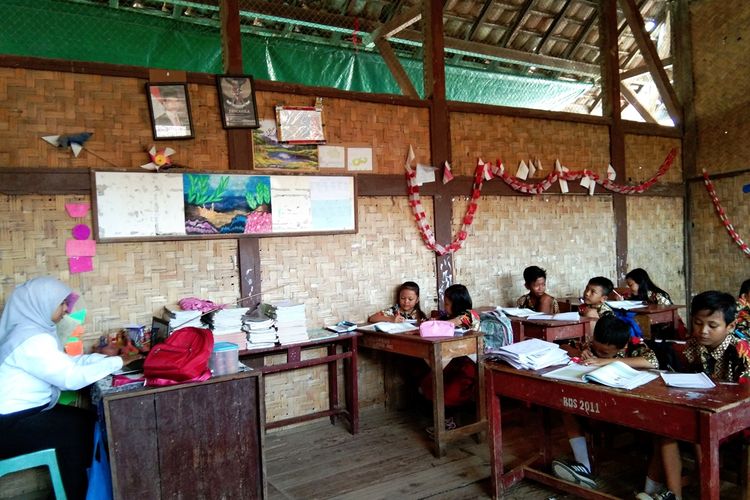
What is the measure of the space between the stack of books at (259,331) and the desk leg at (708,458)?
2.62m

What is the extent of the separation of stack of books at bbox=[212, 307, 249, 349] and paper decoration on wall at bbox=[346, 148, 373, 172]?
160cm

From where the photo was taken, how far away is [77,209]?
3576 millimetres

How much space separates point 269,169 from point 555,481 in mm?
2916

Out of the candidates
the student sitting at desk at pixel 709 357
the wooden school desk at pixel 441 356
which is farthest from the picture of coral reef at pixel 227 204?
the student sitting at desk at pixel 709 357

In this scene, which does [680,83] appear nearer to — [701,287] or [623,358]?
[701,287]

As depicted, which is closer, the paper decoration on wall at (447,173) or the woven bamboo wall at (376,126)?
the woven bamboo wall at (376,126)

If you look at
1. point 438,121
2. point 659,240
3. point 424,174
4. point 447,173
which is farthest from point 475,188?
point 659,240

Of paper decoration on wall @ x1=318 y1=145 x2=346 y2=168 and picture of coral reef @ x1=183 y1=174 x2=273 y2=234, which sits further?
paper decoration on wall @ x1=318 y1=145 x2=346 y2=168

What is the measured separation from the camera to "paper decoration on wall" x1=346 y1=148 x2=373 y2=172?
4.55m

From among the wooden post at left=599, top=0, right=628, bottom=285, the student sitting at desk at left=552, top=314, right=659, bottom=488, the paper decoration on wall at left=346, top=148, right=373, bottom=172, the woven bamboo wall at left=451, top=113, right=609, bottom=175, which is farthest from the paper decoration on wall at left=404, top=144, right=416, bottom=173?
the wooden post at left=599, top=0, right=628, bottom=285

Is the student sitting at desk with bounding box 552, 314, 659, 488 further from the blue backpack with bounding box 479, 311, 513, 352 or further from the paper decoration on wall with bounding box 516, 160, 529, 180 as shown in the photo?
the paper decoration on wall with bounding box 516, 160, 529, 180

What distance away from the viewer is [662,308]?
4781mm

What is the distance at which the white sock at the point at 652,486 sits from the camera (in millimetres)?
2691

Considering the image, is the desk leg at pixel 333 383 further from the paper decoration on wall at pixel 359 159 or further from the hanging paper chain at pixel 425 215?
the paper decoration on wall at pixel 359 159
